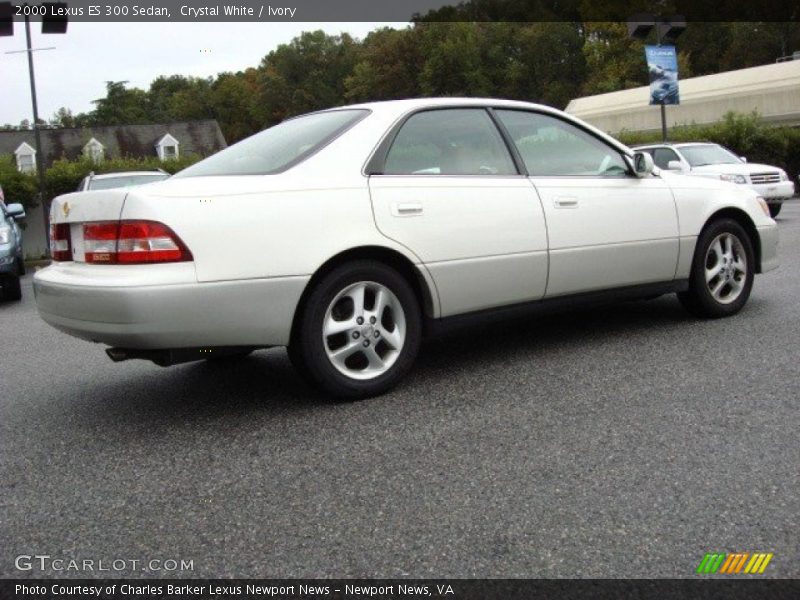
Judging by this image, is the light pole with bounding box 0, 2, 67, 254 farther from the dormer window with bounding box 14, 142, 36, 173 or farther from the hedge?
the dormer window with bounding box 14, 142, 36, 173

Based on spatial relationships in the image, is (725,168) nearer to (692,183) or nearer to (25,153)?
(692,183)

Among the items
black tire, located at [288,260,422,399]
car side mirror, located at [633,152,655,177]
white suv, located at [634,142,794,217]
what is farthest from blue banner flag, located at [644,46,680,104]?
black tire, located at [288,260,422,399]

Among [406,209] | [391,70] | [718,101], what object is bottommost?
[406,209]

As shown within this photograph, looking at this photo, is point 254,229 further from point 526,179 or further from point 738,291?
point 738,291

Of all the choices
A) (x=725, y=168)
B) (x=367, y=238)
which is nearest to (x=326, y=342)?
(x=367, y=238)

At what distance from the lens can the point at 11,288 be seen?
10.8m

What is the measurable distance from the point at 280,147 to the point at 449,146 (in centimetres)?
96

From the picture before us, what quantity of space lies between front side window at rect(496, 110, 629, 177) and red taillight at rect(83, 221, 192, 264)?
2249mm

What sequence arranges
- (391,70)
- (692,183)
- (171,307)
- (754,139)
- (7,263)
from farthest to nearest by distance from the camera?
1. (391,70)
2. (754,139)
3. (7,263)
4. (692,183)
5. (171,307)

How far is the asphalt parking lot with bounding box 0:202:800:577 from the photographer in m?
2.60

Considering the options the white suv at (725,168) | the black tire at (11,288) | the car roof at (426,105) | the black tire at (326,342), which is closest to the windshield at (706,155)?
the white suv at (725,168)

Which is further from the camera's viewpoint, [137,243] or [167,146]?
[167,146]

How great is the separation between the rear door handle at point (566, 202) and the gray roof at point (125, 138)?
54139 mm
